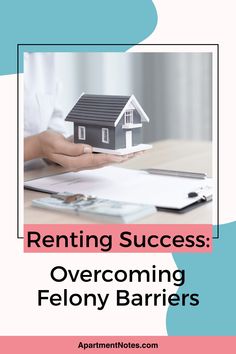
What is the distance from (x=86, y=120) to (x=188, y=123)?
1362mm

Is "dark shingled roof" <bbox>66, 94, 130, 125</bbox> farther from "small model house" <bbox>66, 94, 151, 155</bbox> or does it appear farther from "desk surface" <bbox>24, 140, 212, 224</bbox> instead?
"desk surface" <bbox>24, 140, 212, 224</bbox>

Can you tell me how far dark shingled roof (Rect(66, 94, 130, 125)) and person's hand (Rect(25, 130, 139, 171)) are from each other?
0.05m

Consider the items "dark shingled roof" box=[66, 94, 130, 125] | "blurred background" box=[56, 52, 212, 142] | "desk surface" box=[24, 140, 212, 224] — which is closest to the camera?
"desk surface" box=[24, 140, 212, 224]

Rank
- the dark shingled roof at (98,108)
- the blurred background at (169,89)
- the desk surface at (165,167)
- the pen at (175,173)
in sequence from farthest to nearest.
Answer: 1. the blurred background at (169,89)
2. the pen at (175,173)
3. the dark shingled roof at (98,108)
4. the desk surface at (165,167)

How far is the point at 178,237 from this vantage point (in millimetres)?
743

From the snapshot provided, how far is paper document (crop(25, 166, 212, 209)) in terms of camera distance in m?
0.80

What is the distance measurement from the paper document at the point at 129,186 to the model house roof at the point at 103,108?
0.12m

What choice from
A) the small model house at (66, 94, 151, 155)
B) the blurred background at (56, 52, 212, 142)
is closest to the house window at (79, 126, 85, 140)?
the small model house at (66, 94, 151, 155)

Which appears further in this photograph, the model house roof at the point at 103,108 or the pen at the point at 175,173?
the pen at the point at 175,173

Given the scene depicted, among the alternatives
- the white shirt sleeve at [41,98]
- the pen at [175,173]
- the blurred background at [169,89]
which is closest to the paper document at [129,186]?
the pen at [175,173]

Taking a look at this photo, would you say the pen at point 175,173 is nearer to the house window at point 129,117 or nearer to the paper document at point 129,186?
the paper document at point 129,186

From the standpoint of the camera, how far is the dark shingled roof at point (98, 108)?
85 centimetres

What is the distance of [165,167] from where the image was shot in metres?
1.09

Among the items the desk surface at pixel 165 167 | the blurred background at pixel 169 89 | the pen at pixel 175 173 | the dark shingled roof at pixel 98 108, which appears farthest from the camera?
the blurred background at pixel 169 89
